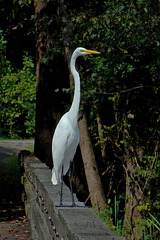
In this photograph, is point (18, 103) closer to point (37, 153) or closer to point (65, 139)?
point (37, 153)

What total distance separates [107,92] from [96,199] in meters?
2.19

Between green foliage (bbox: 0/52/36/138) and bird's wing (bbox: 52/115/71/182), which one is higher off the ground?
bird's wing (bbox: 52/115/71/182)

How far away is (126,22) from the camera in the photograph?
24.6ft

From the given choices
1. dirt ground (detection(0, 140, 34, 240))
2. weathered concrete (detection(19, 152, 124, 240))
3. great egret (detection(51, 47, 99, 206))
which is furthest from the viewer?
dirt ground (detection(0, 140, 34, 240))

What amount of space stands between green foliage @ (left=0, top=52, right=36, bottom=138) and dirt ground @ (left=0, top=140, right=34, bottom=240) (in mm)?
2599

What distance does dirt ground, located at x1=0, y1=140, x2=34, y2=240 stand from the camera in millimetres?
7852

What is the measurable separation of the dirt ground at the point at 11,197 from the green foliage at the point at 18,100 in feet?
8.53

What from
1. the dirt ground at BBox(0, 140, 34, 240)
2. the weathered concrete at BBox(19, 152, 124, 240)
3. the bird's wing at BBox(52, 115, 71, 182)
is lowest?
the dirt ground at BBox(0, 140, 34, 240)

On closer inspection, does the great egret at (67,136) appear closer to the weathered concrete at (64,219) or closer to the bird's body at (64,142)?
the bird's body at (64,142)

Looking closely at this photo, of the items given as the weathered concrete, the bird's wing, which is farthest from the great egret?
the weathered concrete

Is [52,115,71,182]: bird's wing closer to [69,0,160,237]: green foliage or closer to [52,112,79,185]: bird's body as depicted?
[52,112,79,185]: bird's body

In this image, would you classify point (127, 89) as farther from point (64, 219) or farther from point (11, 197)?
point (11, 197)

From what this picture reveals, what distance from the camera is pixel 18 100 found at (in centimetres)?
2347

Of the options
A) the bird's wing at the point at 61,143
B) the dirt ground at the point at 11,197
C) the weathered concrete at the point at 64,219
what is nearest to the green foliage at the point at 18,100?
the dirt ground at the point at 11,197
